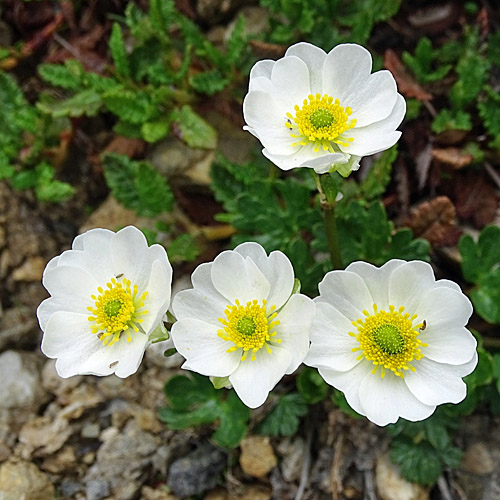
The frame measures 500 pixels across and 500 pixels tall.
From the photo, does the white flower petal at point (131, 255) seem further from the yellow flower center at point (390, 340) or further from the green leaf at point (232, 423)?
the green leaf at point (232, 423)

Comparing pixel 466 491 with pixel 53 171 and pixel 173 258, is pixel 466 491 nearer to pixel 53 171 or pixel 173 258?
pixel 173 258

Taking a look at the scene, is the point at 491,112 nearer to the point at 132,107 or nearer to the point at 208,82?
the point at 208,82

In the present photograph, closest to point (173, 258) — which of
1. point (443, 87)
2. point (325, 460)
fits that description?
point (325, 460)

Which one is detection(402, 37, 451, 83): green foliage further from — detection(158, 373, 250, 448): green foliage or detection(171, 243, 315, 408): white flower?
detection(158, 373, 250, 448): green foliage

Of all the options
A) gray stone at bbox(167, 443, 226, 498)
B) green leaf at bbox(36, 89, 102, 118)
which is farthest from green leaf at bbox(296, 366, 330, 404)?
green leaf at bbox(36, 89, 102, 118)

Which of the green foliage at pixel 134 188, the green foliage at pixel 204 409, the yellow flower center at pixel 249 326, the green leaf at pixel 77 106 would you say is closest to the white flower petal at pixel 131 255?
the yellow flower center at pixel 249 326
